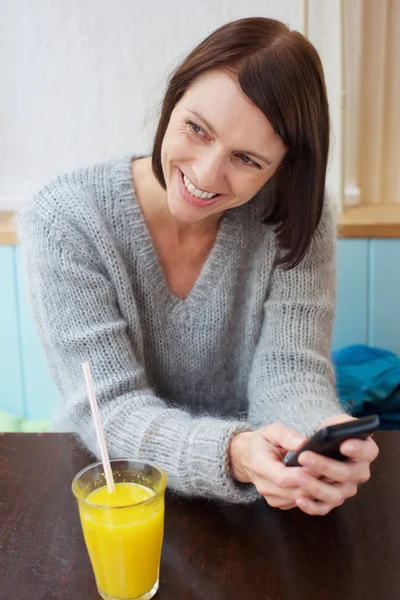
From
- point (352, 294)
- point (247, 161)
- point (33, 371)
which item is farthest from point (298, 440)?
point (33, 371)

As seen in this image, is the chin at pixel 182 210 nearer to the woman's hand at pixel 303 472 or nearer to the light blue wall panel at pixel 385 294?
the woman's hand at pixel 303 472

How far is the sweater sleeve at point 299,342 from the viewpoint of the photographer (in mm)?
1100

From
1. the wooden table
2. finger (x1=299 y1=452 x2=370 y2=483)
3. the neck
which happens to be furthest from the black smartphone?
the neck

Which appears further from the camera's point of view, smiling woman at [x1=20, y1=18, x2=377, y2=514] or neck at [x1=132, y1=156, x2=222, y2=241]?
neck at [x1=132, y1=156, x2=222, y2=241]

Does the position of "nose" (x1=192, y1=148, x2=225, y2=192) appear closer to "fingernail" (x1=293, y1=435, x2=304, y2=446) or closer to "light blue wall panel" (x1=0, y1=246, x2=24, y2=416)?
"fingernail" (x1=293, y1=435, x2=304, y2=446)

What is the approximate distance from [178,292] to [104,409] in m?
0.35

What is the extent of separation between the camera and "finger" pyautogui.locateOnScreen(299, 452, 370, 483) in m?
0.73

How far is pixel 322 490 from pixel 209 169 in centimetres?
52

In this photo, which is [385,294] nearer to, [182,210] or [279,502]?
[182,210]

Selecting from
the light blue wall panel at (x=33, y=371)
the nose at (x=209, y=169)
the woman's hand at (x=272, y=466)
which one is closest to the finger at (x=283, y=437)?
the woman's hand at (x=272, y=466)

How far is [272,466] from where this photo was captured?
787 mm

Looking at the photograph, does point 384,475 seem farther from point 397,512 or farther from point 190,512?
point 190,512

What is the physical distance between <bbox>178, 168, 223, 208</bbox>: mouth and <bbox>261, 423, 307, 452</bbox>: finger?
17.0 inches

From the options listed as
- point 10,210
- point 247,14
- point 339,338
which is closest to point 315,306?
point 339,338
